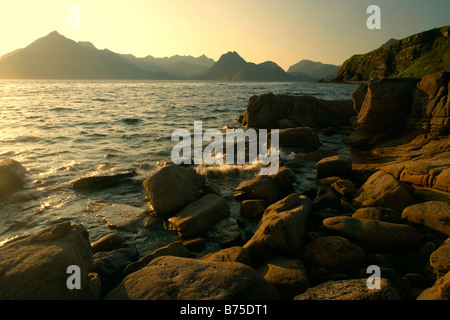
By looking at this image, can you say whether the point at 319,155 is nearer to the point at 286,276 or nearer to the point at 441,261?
the point at 441,261

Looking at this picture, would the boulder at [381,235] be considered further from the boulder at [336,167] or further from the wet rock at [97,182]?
the wet rock at [97,182]

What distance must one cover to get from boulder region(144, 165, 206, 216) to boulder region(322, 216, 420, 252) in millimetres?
3918

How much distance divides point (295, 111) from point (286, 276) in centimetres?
1828

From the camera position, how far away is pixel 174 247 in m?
5.04

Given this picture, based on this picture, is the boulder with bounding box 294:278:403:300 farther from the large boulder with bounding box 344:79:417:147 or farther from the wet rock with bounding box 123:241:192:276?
the large boulder with bounding box 344:79:417:147

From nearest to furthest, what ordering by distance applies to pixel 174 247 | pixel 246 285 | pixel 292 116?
pixel 246 285 < pixel 174 247 < pixel 292 116

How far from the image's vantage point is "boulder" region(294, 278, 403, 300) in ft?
10.4

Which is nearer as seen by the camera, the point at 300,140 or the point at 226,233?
the point at 226,233

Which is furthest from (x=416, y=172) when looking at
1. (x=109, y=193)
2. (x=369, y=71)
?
(x=369, y=71)

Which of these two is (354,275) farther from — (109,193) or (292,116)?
(292,116)

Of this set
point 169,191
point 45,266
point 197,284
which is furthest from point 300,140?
point 45,266

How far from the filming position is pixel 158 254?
4871mm

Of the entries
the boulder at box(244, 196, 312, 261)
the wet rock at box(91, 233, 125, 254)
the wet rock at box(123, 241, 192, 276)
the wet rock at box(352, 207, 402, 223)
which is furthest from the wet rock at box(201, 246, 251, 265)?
the wet rock at box(352, 207, 402, 223)
